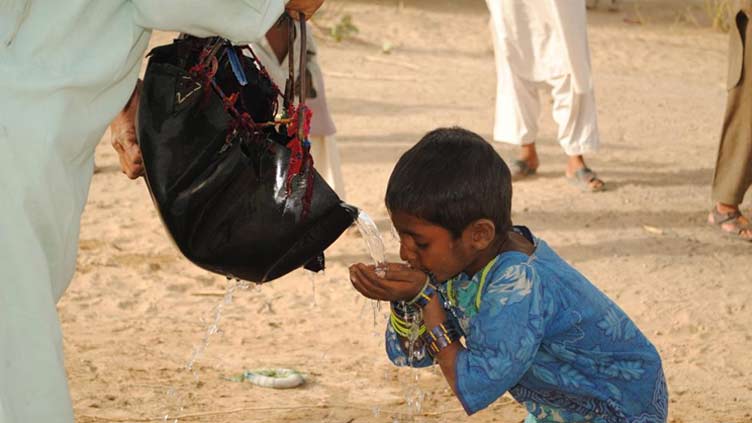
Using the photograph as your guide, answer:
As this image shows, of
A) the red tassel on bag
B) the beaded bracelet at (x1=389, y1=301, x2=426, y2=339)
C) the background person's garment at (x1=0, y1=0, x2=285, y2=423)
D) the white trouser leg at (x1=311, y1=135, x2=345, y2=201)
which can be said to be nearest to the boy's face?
the beaded bracelet at (x1=389, y1=301, x2=426, y2=339)

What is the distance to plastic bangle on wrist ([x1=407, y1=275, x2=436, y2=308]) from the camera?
9.20 feet

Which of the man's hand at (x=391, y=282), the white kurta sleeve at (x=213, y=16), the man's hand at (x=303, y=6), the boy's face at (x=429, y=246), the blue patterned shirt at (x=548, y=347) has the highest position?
the white kurta sleeve at (x=213, y=16)

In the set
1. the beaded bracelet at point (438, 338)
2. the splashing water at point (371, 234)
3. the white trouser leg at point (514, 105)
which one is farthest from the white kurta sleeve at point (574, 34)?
the beaded bracelet at point (438, 338)

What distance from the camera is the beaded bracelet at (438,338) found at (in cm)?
282

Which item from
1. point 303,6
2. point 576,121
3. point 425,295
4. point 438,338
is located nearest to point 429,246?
point 425,295

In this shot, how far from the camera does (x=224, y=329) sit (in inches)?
191

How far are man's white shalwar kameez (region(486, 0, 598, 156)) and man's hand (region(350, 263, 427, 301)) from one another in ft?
12.8

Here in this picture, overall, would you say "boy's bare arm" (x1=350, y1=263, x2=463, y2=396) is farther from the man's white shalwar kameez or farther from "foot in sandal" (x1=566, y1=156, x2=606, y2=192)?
"foot in sandal" (x1=566, y1=156, x2=606, y2=192)

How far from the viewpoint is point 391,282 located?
275 cm

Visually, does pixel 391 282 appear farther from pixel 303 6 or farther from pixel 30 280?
pixel 30 280

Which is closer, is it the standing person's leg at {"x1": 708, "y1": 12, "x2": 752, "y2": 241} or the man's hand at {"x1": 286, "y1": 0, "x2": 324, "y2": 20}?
the man's hand at {"x1": 286, "y1": 0, "x2": 324, "y2": 20}

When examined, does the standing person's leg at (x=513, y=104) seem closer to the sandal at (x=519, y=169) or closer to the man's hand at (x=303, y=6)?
the sandal at (x=519, y=169)

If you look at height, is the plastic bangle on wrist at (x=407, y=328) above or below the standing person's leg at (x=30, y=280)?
below

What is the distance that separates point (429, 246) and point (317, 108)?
288 cm
